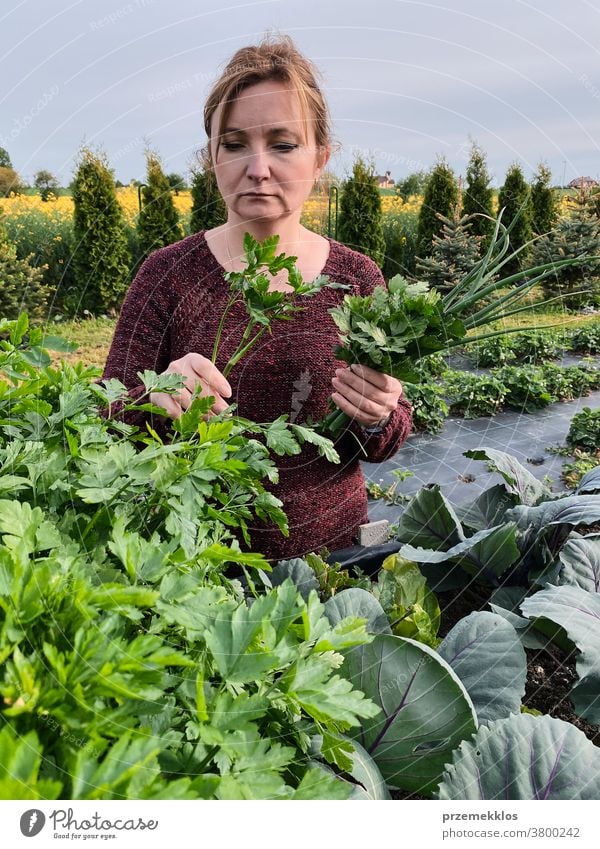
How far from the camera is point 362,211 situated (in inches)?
46.4

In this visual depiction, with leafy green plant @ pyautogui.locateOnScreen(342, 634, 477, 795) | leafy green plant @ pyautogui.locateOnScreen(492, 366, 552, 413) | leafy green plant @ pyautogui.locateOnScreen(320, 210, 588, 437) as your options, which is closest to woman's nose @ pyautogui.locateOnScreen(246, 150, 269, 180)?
leafy green plant @ pyautogui.locateOnScreen(320, 210, 588, 437)

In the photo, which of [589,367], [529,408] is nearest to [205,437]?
[529,408]

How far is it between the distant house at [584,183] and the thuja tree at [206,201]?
1.88 ft

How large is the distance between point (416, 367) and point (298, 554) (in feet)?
2.31

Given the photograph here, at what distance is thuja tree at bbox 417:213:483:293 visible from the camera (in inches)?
38.7

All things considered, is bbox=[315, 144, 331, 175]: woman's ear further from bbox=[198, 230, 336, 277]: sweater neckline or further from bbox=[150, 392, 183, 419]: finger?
bbox=[150, 392, 183, 419]: finger

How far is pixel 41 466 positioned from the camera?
28.5 inches

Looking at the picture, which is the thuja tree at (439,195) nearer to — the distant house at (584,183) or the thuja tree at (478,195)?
the thuja tree at (478,195)

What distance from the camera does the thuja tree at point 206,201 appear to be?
3.70ft

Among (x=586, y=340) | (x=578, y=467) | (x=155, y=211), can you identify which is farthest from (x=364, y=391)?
(x=586, y=340)

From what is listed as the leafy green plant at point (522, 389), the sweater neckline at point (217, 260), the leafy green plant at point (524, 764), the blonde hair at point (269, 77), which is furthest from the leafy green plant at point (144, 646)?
the leafy green plant at point (522, 389)

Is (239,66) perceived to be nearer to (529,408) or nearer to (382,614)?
(382,614)

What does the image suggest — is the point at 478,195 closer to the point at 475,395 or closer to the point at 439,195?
the point at 439,195
